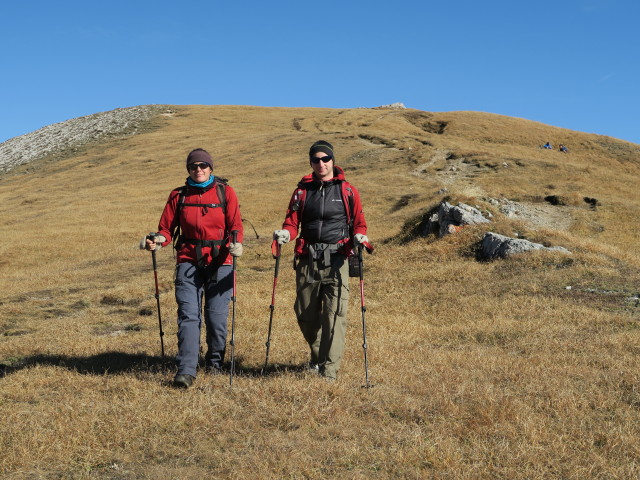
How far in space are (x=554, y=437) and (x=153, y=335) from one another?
7547 millimetres

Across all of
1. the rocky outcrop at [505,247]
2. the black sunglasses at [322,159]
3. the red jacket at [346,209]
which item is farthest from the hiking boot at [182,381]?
the rocky outcrop at [505,247]

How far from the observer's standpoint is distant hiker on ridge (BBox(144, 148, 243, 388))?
7.14 metres

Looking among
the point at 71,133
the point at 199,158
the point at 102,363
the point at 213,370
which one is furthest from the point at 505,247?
the point at 71,133

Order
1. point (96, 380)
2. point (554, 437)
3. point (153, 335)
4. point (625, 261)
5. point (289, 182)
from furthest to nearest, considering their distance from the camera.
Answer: point (289, 182), point (625, 261), point (153, 335), point (96, 380), point (554, 437)

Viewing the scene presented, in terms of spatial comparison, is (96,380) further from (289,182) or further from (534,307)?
(289,182)

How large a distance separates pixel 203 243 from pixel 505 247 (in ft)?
35.2

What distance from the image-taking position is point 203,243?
7.22 metres

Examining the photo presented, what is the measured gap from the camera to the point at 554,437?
5008 mm

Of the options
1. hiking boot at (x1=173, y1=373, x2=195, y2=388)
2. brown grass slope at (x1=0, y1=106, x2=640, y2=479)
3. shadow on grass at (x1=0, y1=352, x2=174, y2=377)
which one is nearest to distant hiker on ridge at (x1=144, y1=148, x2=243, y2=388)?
hiking boot at (x1=173, y1=373, x2=195, y2=388)

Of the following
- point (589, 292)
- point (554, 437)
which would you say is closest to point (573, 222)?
point (589, 292)

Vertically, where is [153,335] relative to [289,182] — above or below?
below

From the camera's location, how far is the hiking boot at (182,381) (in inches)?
258

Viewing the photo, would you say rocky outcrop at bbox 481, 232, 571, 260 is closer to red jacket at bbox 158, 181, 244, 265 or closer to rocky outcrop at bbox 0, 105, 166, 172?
red jacket at bbox 158, 181, 244, 265

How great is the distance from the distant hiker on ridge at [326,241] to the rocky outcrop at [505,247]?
953 centimetres
